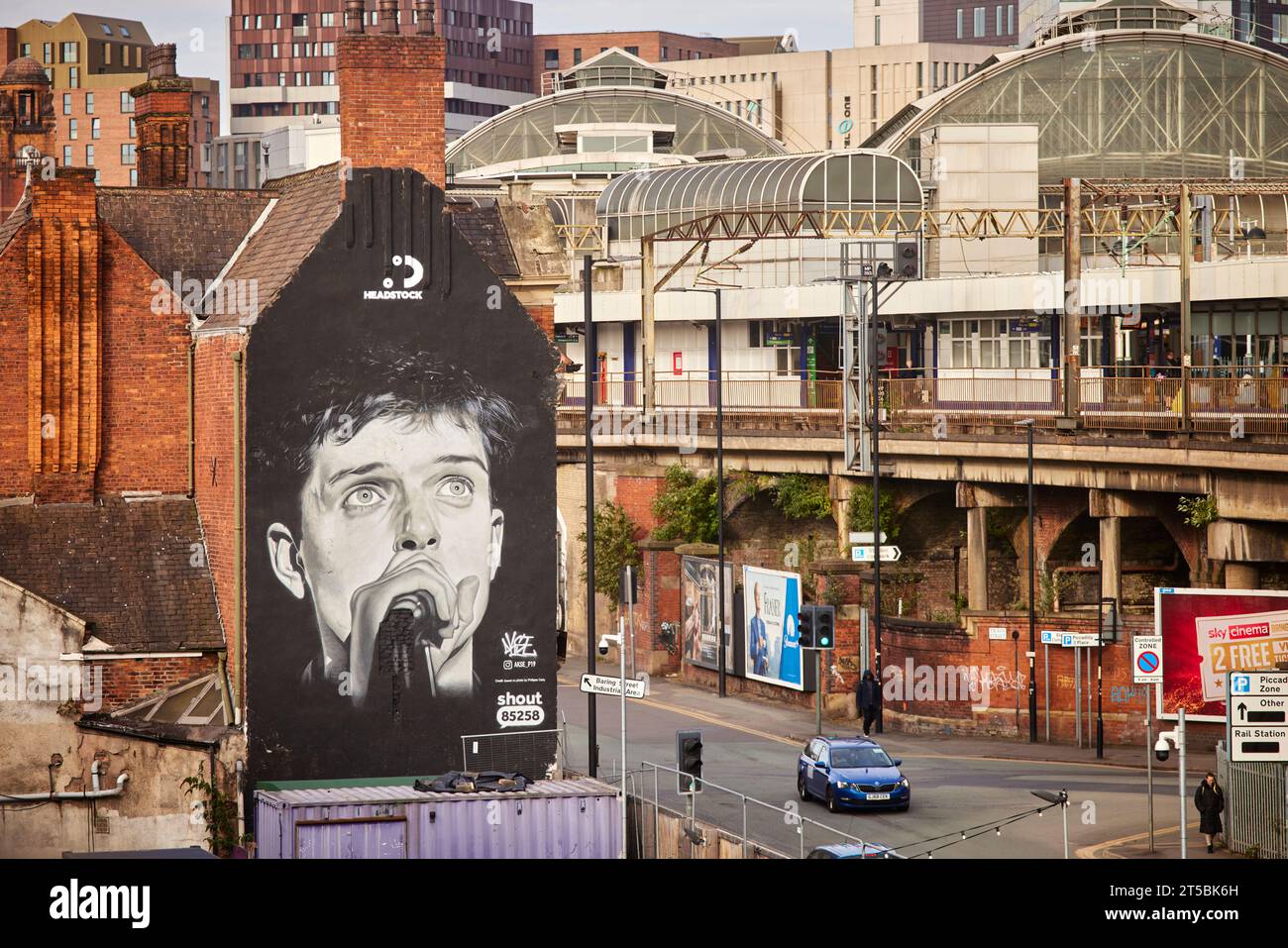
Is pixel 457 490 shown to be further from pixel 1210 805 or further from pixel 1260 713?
pixel 1210 805

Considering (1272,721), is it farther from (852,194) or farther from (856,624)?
(852,194)

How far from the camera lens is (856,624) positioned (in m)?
44.9

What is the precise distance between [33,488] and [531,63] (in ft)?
532

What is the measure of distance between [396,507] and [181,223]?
7298 millimetres

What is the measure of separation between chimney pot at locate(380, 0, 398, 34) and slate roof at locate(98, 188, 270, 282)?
416 cm

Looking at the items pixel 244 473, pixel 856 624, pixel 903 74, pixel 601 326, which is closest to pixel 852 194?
pixel 601 326

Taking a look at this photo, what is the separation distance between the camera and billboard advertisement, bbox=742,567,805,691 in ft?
152

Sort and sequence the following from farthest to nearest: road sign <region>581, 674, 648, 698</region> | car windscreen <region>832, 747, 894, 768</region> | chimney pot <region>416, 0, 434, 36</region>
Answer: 1. car windscreen <region>832, 747, 894, 768</region>
2. chimney pot <region>416, 0, 434, 36</region>
3. road sign <region>581, 674, 648, 698</region>

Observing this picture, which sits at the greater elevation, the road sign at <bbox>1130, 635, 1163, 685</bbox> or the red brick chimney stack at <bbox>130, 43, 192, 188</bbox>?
the red brick chimney stack at <bbox>130, 43, 192, 188</bbox>

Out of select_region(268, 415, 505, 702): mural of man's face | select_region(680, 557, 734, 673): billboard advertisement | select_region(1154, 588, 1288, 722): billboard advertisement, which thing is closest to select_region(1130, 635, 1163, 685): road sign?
select_region(1154, 588, 1288, 722): billboard advertisement

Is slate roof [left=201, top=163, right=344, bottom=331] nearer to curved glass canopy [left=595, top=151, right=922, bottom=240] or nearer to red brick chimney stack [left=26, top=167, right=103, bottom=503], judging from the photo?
red brick chimney stack [left=26, top=167, right=103, bottom=503]

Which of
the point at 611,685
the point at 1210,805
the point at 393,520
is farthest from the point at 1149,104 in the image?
the point at 611,685

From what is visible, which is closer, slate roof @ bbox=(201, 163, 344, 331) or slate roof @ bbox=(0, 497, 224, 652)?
slate roof @ bbox=(201, 163, 344, 331)

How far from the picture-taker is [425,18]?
33.7 meters
